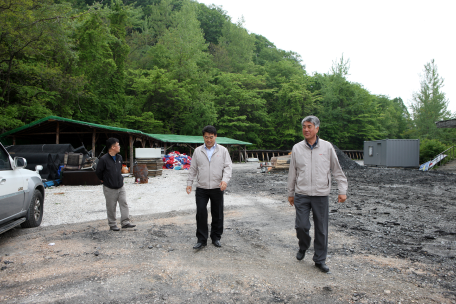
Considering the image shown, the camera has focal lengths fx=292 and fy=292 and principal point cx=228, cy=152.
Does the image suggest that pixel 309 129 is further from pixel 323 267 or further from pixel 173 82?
pixel 173 82

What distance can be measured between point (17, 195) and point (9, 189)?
0.32m

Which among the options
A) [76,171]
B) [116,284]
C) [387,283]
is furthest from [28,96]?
[387,283]

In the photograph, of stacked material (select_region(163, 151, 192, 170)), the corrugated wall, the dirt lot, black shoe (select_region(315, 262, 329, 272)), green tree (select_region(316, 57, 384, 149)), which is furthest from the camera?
green tree (select_region(316, 57, 384, 149))

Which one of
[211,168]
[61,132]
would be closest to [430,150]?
[211,168]

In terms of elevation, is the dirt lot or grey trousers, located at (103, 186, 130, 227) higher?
grey trousers, located at (103, 186, 130, 227)

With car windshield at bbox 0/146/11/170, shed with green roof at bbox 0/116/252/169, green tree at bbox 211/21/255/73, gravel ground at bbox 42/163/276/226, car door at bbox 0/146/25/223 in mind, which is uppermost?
green tree at bbox 211/21/255/73

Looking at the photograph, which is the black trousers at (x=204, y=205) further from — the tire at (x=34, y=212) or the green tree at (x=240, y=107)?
the green tree at (x=240, y=107)

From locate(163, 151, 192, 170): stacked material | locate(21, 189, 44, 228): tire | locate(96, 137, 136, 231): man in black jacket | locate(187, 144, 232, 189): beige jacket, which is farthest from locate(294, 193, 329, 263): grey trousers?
locate(163, 151, 192, 170): stacked material

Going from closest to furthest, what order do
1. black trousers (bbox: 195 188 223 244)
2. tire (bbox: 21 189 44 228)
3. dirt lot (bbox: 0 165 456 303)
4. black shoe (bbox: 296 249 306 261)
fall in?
dirt lot (bbox: 0 165 456 303), black shoe (bbox: 296 249 306 261), black trousers (bbox: 195 188 223 244), tire (bbox: 21 189 44 228)

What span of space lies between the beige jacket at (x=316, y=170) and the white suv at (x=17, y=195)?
4.14 metres

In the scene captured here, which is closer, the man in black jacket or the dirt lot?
the dirt lot

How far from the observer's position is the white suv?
4270 mm

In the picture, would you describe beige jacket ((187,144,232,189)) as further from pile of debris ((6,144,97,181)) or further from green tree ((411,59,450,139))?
green tree ((411,59,450,139))

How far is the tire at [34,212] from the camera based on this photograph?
538cm
